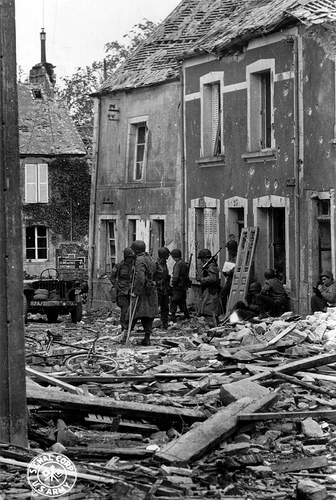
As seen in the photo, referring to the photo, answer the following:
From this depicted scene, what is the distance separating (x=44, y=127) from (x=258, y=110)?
86.1ft

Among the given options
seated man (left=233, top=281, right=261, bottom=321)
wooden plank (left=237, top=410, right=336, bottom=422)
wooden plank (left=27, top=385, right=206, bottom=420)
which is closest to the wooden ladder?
seated man (left=233, top=281, right=261, bottom=321)

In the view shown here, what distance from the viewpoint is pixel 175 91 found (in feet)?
103

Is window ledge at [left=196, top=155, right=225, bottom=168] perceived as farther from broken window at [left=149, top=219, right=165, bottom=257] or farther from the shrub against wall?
the shrub against wall

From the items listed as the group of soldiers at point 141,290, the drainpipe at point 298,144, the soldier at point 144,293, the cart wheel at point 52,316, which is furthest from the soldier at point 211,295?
the cart wheel at point 52,316

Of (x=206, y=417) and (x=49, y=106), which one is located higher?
(x=49, y=106)

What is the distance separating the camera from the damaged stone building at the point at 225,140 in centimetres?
2362

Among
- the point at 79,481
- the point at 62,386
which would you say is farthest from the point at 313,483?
the point at 62,386

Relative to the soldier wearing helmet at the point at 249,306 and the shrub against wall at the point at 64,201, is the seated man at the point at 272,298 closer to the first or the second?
the soldier wearing helmet at the point at 249,306

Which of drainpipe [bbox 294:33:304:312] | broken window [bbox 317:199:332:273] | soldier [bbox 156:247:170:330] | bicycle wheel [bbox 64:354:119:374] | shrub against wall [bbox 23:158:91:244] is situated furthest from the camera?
shrub against wall [bbox 23:158:91:244]

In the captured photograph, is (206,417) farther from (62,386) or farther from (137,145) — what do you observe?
(137,145)

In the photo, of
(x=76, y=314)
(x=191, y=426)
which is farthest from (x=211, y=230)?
(x=191, y=426)

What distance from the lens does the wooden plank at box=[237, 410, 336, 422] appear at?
36.0 ft

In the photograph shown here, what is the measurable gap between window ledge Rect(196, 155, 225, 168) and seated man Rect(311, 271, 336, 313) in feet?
21.2

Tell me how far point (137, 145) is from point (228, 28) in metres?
6.85
